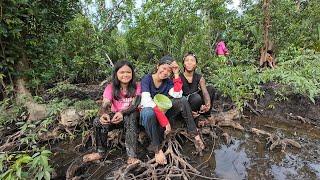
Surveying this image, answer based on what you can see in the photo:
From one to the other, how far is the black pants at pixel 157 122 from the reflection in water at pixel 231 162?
0.53 m

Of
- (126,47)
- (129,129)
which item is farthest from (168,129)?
(126,47)

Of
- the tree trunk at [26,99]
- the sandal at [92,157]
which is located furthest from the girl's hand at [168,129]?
the tree trunk at [26,99]

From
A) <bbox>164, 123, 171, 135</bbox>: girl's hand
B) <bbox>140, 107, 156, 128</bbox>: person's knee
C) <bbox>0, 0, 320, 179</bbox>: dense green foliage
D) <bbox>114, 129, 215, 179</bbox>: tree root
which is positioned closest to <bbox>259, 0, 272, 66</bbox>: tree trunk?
<bbox>0, 0, 320, 179</bbox>: dense green foliage

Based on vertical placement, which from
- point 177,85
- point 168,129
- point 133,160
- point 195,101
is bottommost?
point 133,160

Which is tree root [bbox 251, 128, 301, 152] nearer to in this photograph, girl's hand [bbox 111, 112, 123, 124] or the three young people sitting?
the three young people sitting

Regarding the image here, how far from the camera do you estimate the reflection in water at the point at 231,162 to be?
13.5 feet

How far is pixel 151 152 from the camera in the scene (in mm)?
4586

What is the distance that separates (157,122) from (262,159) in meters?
1.57

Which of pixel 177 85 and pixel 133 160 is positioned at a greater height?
pixel 177 85

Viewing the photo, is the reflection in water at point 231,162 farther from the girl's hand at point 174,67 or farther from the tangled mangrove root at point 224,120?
the girl's hand at point 174,67

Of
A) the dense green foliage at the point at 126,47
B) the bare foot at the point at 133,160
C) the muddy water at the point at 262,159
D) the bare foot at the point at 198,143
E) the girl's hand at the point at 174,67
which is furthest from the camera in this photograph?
the dense green foliage at the point at 126,47

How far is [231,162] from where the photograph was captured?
→ 4.52 m

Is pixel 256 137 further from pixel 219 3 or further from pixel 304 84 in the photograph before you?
pixel 219 3

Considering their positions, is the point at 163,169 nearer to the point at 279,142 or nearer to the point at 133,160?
the point at 133,160
